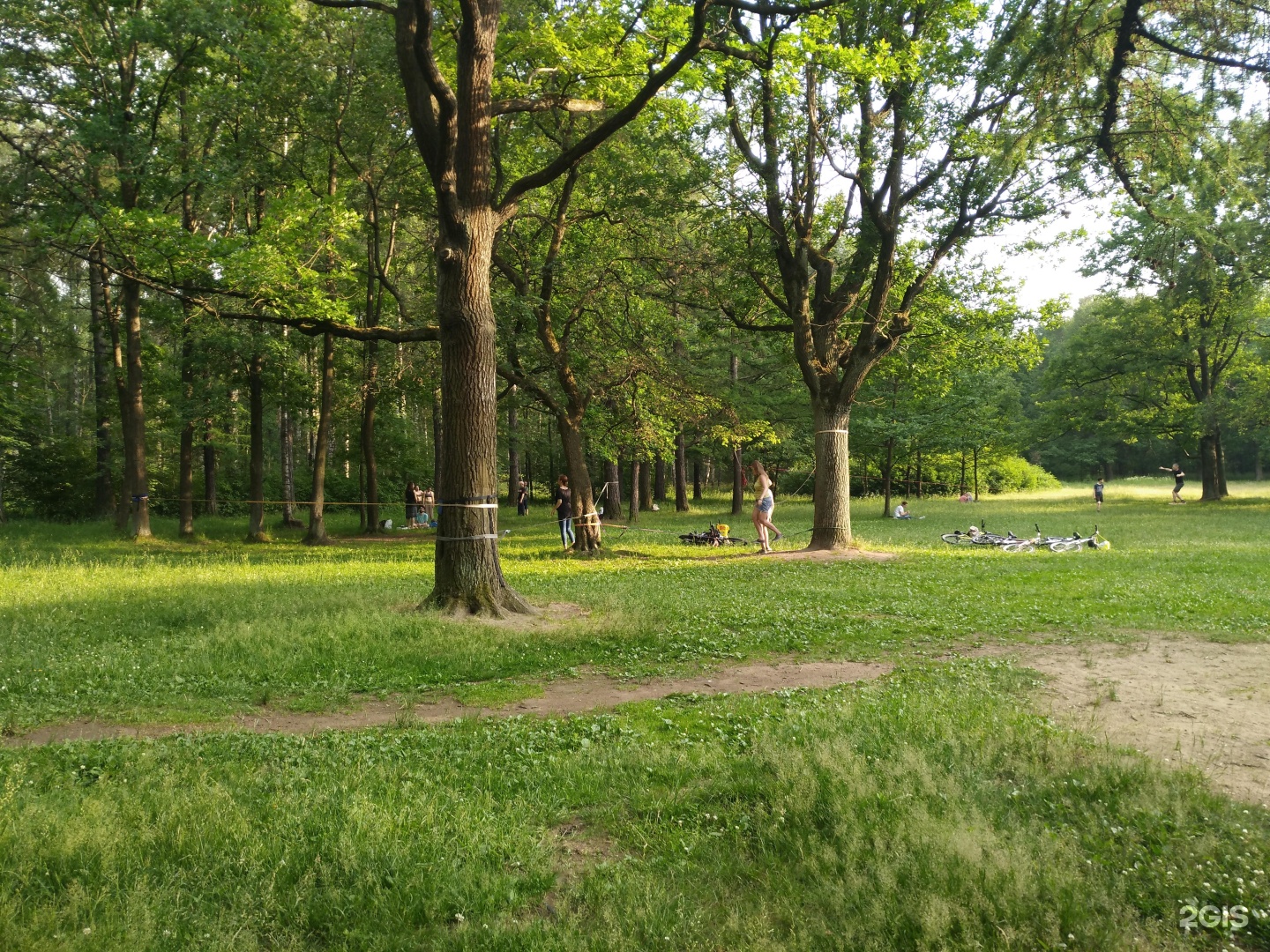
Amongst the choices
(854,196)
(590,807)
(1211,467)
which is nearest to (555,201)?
(854,196)

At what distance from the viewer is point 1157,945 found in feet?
9.37

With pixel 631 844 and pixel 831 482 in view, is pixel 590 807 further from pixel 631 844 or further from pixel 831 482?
pixel 831 482

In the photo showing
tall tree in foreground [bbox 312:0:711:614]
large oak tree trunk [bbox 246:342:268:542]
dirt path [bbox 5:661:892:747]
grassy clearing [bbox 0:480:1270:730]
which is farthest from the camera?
large oak tree trunk [bbox 246:342:268:542]

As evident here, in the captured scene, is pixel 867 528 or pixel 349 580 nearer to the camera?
pixel 349 580

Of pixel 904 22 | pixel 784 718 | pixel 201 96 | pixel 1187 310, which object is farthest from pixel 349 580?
pixel 1187 310

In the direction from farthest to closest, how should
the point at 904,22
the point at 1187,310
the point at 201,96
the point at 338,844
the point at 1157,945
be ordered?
1. the point at 1187,310
2. the point at 201,96
3. the point at 904,22
4. the point at 338,844
5. the point at 1157,945

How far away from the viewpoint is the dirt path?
5922mm

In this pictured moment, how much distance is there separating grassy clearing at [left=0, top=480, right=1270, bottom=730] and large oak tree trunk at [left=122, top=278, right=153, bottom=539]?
2198 mm

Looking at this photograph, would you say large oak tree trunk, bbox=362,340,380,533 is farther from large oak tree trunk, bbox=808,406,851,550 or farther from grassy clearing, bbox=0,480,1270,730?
large oak tree trunk, bbox=808,406,851,550

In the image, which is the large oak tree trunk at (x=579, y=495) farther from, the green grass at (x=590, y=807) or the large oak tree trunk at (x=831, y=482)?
the green grass at (x=590, y=807)

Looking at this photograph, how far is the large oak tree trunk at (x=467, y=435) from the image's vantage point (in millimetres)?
10000

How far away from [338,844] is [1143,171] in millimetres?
7472

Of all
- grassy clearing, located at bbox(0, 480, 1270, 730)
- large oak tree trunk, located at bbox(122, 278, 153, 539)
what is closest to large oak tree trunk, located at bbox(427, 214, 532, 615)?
grassy clearing, located at bbox(0, 480, 1270, 730)

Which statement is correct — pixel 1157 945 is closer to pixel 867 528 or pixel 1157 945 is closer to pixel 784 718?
pixel 784 718
